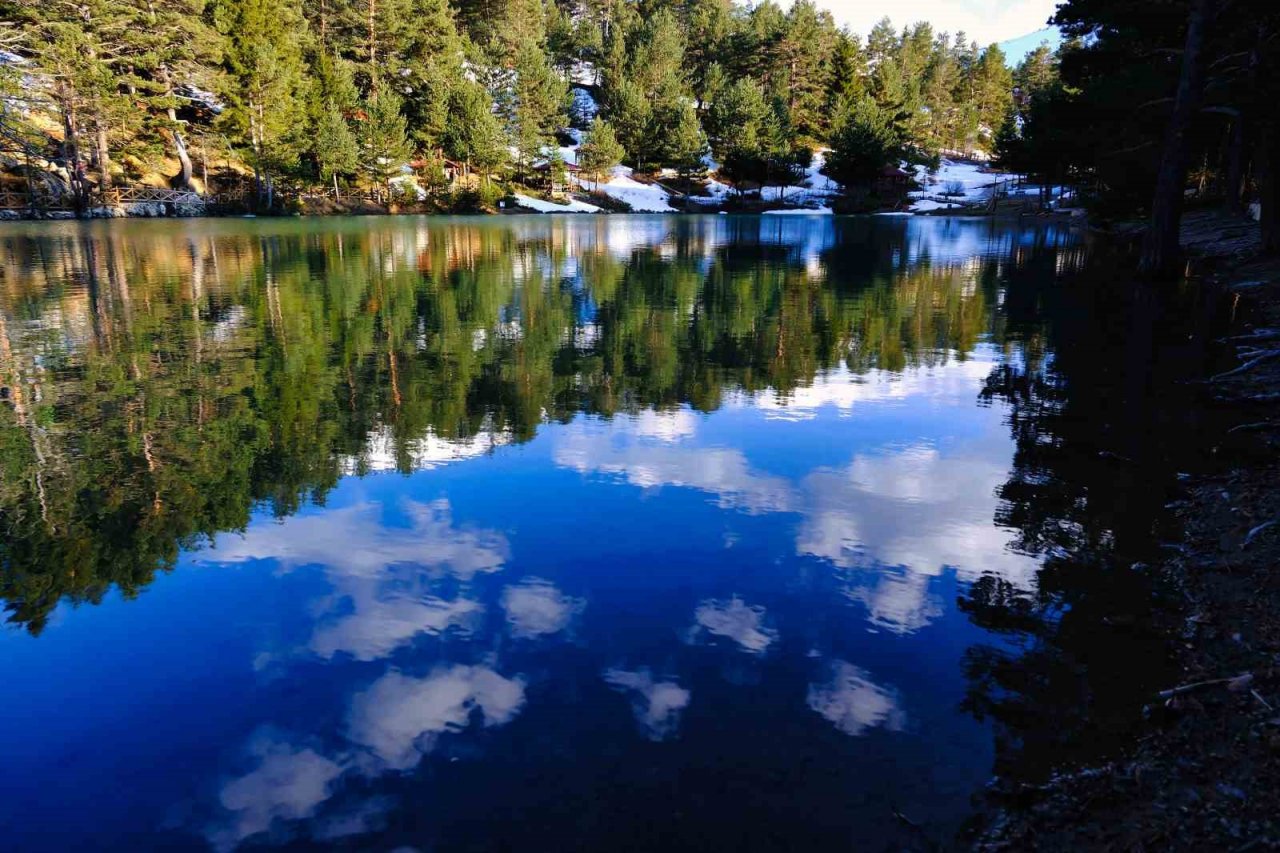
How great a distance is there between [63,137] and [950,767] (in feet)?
269

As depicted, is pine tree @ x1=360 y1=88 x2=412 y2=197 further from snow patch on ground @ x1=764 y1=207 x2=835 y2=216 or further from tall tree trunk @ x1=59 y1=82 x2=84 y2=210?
snow patch on ground @ x1=764 y1=207 x2=835 y2=216

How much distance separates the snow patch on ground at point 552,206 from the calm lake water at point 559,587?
80.4 m

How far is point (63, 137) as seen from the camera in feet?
219

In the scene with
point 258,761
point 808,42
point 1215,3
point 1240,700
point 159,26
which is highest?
point 808,42

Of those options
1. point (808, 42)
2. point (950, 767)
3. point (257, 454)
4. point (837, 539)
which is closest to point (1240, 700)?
point (950, 767)

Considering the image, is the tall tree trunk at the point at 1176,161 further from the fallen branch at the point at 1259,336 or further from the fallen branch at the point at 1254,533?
the fallen branch at the point at 1254,533

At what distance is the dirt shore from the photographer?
371 centimetres

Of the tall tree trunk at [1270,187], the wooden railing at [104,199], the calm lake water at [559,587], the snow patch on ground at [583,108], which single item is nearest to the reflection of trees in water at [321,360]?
the calm lake water at [559,587]

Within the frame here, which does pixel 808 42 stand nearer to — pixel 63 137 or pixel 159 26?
pixel 159 26

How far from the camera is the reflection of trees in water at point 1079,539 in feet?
15.8

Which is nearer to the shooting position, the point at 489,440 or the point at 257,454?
the point at 257,454

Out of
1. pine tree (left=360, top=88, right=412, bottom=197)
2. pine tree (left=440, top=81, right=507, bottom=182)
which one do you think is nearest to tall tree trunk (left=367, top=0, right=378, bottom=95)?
pine tree (left=440, top=81, right=507, bottom=182)

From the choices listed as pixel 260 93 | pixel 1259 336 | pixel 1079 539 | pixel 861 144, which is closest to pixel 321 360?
pixel 1079 539

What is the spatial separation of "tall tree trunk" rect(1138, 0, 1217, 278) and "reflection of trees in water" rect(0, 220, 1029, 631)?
4581 mm
